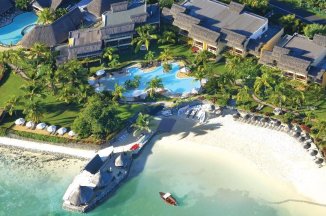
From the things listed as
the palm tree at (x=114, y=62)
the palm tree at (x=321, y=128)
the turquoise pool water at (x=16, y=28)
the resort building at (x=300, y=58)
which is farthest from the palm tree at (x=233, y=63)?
the turquoise pool water at (x=16, y=28)

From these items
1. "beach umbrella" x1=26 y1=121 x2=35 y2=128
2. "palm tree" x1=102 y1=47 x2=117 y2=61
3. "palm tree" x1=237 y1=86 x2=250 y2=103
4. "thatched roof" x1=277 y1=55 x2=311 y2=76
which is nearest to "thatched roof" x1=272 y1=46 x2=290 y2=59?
"thatched roof" x1=277 y1=55 x2=311 y2=76

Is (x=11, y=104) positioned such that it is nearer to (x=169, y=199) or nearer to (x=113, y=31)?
(x=113, y=31)

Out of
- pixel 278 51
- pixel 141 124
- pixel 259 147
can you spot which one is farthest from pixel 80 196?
pixel 278 51

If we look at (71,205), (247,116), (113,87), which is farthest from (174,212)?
(113,87)

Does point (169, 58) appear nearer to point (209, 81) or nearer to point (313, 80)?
point (209, 81)

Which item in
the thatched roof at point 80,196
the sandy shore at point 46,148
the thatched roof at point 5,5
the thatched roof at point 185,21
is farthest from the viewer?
the thatched roof at point 5,5

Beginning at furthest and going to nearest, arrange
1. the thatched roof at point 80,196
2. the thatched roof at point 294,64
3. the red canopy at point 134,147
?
the thatched roof at point 294,64 < the red canopy at point 134,147 < the thatched roof at point 80,196

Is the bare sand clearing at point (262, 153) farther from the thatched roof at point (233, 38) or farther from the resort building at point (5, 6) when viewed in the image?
the resort building at point (5, 6)

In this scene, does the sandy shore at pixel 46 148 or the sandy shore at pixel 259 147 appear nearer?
the sandy shore at pixel 259 147
